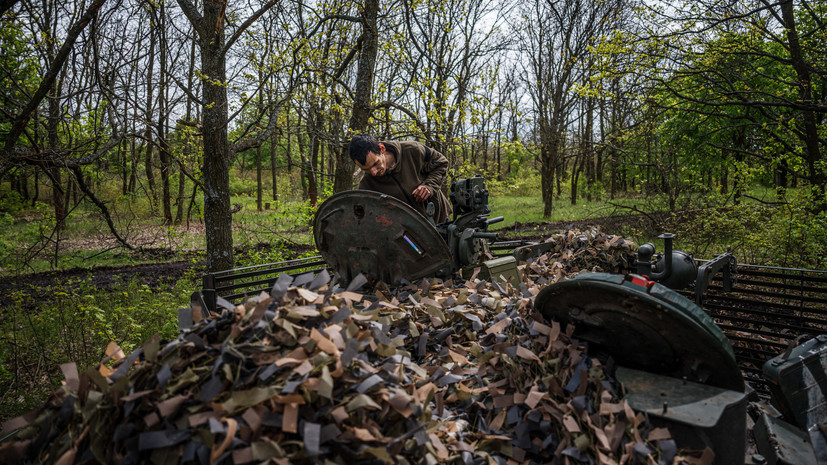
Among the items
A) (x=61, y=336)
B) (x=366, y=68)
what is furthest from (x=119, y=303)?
(x=366, y=68)

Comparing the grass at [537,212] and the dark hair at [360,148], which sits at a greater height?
the dark hair at [360,148]

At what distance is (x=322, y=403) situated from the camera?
1818 millimetres

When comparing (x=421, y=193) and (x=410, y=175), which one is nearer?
(x=421, y=193)

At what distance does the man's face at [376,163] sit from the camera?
3.90 m

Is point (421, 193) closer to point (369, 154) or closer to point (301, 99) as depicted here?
point (369, 154)

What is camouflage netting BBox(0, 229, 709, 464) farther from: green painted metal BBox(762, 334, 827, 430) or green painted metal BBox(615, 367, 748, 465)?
green painted metal BBox(762, 334, 827, 430)

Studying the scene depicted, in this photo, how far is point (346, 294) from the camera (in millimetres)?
2549

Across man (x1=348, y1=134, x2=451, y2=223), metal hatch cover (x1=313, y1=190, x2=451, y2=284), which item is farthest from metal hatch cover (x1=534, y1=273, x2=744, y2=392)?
man (x1=348, y1=134, x2=451, y2=223)

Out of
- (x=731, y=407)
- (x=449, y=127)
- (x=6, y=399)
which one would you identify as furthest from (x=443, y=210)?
(x=449, y=127)

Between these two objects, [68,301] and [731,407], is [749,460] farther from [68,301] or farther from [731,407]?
[68,301]

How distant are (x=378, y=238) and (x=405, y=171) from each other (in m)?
1.12

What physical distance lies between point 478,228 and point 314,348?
2721 millimetres

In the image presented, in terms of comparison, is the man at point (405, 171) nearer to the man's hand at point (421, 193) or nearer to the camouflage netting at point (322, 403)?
the man's hand at point (421, 193)

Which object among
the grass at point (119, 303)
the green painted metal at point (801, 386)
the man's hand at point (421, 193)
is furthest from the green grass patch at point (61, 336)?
the green painted metal at point (801, 386)
